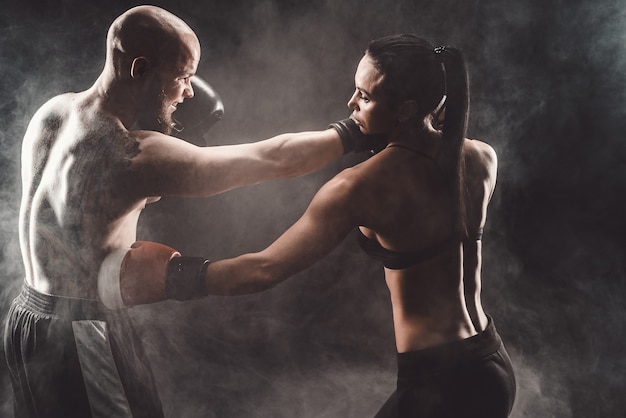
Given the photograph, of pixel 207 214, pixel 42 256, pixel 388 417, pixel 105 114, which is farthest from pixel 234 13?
pixel 388 417

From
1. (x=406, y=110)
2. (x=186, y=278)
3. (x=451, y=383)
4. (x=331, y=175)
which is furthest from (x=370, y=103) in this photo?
(x=451, y=383)

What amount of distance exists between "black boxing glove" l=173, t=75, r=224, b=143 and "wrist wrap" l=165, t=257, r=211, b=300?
491mm

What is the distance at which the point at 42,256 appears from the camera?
222 centimetres

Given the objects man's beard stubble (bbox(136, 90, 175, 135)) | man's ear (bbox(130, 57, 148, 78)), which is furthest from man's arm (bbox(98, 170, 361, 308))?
man's ear (bbox(130, 57, 148, 78))

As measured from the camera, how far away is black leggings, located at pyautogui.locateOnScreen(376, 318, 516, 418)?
209 centimetres

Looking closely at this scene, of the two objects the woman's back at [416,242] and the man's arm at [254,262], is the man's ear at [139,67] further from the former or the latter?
the woman's back at [416,242]

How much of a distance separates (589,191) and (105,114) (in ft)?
6.39

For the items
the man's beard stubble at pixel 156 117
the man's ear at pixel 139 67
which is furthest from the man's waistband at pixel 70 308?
the man's ear at pixel 139 67

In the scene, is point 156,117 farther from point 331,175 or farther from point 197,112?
point 331,175

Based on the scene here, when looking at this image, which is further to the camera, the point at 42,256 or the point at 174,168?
the point at 42,256

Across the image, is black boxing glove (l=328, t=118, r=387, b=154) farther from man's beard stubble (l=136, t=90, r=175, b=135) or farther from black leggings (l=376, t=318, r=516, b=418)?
black leggings (l=376, t=318, r=516, b=418)

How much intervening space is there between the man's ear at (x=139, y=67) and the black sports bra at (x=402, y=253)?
0.92 metres

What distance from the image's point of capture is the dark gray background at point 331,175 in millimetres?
2277

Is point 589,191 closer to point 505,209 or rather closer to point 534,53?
point 505,209
